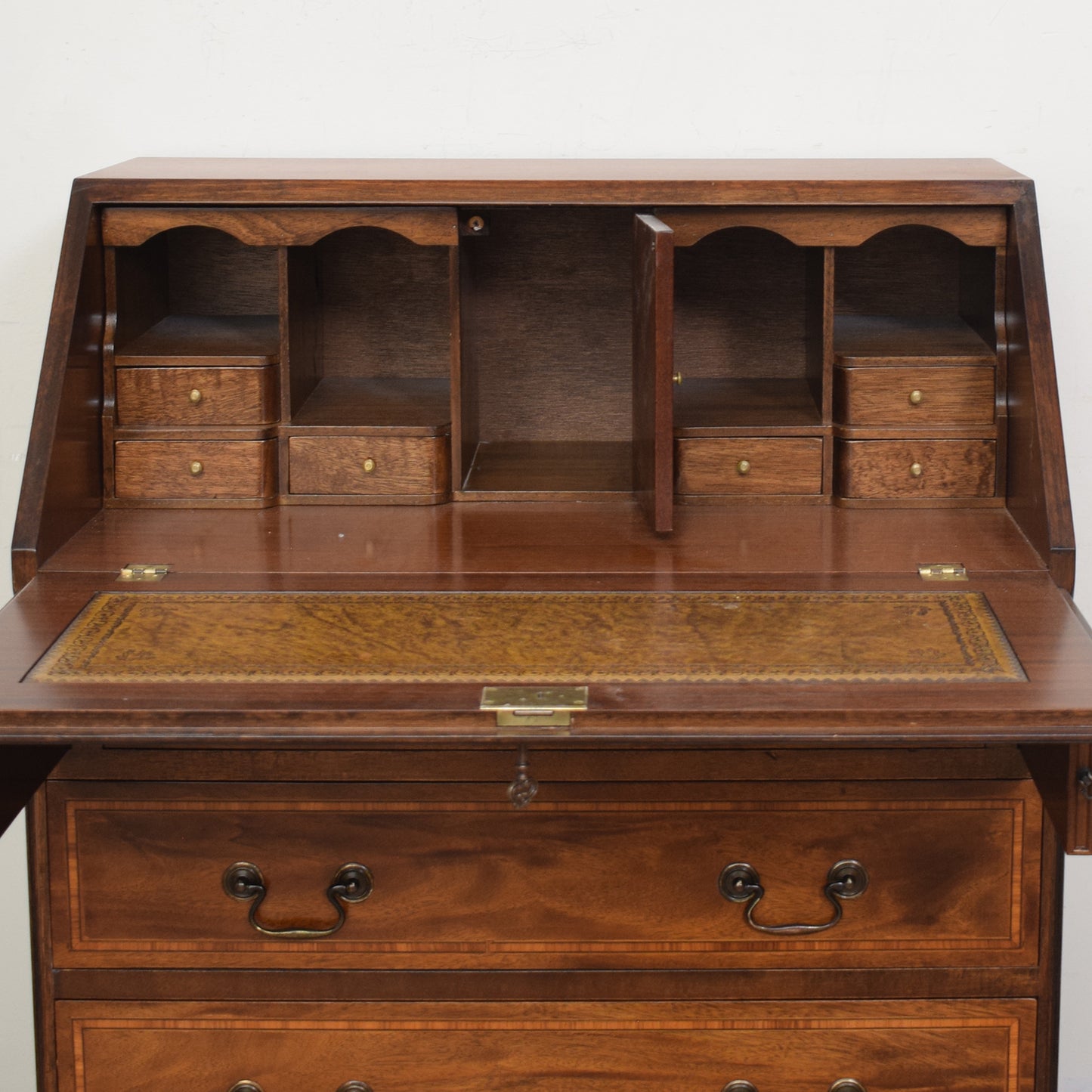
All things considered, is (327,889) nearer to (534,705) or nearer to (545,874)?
(545,874)

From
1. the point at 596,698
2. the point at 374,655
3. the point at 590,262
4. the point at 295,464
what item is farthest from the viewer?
the point at 590,262

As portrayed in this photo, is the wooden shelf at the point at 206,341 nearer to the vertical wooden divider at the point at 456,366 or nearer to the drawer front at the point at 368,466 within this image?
the drawer front at the point at 368,466

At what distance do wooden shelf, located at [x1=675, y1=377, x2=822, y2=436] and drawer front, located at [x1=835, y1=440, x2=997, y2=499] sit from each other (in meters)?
0.08

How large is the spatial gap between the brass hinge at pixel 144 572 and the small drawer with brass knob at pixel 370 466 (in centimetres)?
30

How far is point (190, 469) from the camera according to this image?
6.81 feet

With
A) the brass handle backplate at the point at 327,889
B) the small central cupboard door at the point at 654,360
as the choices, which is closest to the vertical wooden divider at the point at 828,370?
the small central cupboard door at the point at 654,360

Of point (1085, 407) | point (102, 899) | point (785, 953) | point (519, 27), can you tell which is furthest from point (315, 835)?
point (1085, 407)

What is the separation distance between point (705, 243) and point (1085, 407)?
71 cm

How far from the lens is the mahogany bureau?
5.09ft

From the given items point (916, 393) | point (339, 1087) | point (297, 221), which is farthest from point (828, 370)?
point (339, 1087)

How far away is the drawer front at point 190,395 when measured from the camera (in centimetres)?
208

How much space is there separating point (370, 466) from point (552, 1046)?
0.77m

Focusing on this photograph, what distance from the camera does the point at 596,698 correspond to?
4.86 ft

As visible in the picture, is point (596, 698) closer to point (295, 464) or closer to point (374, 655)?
point (374, 655)
